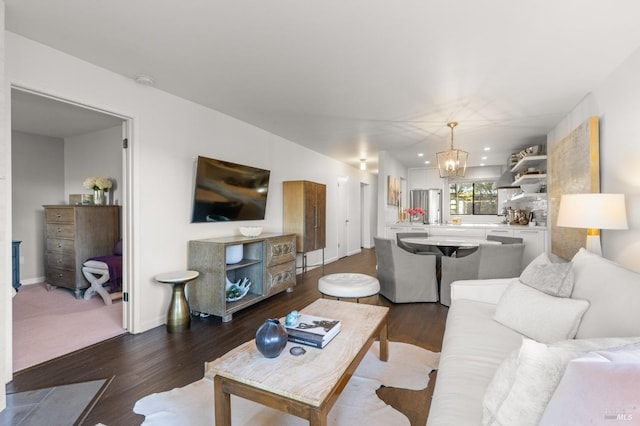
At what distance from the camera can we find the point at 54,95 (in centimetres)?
233

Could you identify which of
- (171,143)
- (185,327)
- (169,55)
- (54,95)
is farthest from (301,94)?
(185,327)

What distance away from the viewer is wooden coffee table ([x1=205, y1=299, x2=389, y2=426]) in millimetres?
1218

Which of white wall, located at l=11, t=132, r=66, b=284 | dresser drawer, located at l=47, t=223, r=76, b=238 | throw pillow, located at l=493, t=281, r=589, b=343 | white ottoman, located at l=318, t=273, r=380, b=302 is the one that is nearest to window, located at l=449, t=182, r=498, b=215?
white ottoman, located at l=318, t=273, r=380, b=302

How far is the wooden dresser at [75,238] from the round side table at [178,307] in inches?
82.0

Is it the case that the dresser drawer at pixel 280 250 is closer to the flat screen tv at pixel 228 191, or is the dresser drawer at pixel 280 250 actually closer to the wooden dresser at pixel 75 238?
the flat screen tv at pixel 228 191

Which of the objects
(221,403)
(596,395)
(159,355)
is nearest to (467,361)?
(596,395)

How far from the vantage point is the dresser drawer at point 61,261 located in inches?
164

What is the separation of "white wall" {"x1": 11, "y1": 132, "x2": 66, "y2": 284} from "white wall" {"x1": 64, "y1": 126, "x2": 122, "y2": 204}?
0.22 m

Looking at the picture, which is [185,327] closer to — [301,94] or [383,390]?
[383,390]

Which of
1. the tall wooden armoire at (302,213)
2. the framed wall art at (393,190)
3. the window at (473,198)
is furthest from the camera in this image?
the window at (473,198)

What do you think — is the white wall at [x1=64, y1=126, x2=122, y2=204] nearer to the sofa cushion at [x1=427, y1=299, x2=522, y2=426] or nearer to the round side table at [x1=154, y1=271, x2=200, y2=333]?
the round side table at [x1=154, y1=271, x2=200, y2=333]

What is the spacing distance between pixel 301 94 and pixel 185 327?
2.63 metres

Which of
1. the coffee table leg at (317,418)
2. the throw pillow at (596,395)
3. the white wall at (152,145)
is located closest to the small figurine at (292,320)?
the coffee table leg at (317,418)

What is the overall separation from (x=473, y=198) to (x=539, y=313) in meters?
7.29
